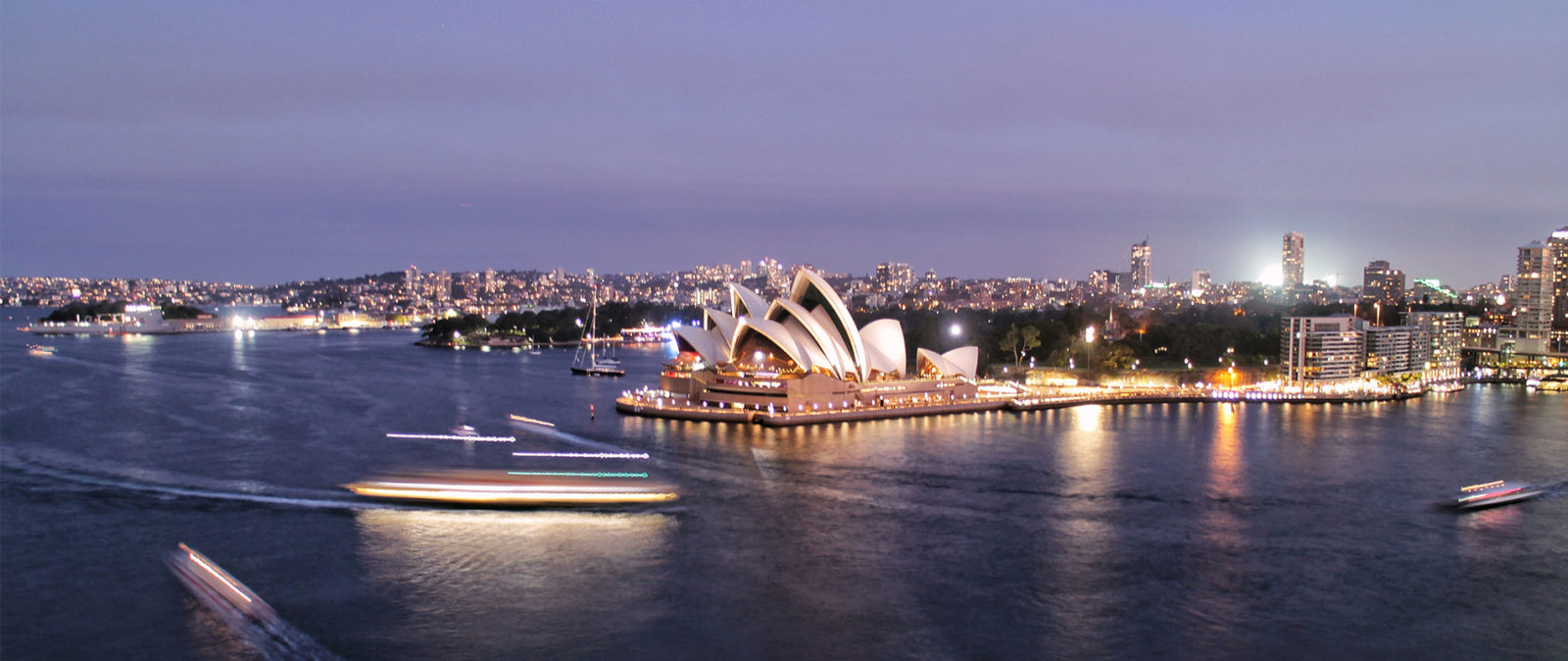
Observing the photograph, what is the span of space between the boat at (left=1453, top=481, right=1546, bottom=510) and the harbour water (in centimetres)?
20

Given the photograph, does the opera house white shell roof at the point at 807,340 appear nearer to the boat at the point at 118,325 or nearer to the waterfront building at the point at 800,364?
the waterfront building at the point at 800,364

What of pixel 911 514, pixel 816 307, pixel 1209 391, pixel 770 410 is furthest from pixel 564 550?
pixel 1209 391

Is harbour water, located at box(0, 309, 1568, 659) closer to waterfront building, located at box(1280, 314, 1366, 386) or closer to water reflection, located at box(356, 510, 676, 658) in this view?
water reflection, located at box(356, 510, 676, 658)

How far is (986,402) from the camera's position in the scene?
19.0 metres

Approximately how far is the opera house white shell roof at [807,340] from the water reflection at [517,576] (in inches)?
313

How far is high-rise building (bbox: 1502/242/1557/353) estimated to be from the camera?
29422 mm

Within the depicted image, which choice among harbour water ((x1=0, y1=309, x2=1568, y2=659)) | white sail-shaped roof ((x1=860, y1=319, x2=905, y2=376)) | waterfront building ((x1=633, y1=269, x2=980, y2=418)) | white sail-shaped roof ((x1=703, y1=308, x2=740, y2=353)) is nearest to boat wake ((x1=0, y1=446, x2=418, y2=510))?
harbour water ((x1=0, y1=309, x2=1568, y2=659))

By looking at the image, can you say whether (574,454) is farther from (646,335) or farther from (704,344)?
(646,335)

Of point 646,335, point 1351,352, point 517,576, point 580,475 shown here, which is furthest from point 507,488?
point 646,335

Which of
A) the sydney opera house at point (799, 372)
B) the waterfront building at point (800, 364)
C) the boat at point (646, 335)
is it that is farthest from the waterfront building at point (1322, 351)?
the boat at point (646, 335)

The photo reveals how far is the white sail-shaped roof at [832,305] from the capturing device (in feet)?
58.6

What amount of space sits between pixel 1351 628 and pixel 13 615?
9.55m

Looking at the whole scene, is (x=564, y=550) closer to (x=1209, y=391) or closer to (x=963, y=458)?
(x=963, y=458)

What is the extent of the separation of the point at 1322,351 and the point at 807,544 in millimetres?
18492
